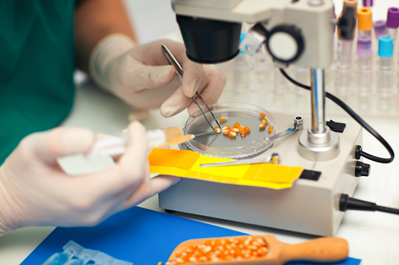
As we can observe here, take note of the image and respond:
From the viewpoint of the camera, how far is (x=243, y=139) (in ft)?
3.08

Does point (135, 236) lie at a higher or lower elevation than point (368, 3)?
lower

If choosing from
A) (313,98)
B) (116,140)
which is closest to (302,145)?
(313,98)

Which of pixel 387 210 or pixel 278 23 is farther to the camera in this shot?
pixel 387 210

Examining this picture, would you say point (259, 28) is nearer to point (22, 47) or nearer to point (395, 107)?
point (395, 107)

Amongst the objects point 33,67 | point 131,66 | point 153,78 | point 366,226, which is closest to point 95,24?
point 33,67

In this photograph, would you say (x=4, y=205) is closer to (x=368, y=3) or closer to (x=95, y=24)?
(x=95, y=24)

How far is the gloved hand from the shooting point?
→ 1063mm

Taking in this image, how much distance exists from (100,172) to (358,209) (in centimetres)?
54

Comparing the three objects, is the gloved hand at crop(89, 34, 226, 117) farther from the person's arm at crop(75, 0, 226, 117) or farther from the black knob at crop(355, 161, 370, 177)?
the black knob at crop(355, 161, 370, 177)

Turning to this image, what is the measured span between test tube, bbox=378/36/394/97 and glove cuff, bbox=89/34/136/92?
0.86m

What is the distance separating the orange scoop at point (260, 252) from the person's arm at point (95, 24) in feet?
3.50

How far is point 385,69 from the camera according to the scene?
3.93 feet

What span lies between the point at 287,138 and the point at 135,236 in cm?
41

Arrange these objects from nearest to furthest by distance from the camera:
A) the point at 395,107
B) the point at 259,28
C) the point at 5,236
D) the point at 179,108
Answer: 1. the point at 259,28
2. the point at 5,236
3. the point at 179,108
4. the point at 395,107
